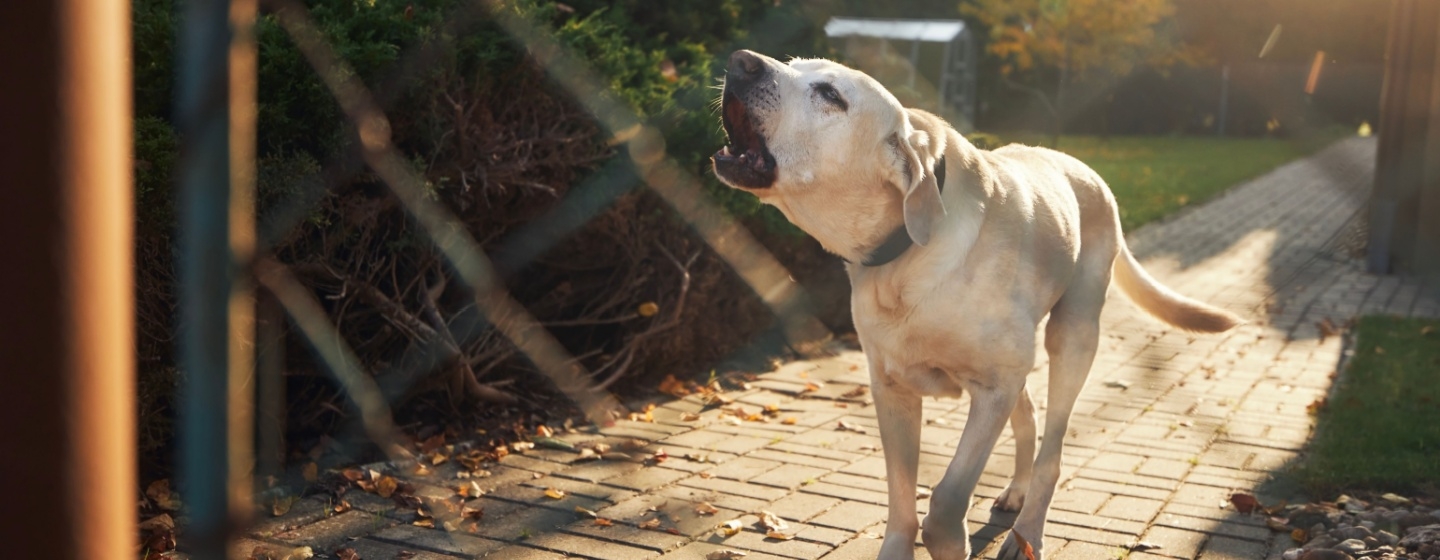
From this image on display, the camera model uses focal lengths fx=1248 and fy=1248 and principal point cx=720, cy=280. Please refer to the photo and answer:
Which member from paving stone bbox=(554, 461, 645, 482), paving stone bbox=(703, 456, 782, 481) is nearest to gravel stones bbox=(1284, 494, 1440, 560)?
paving stone bbox=(703, 456, 782, 481)

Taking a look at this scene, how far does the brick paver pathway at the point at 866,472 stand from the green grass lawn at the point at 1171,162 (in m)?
7.02

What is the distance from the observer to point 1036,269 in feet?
12.9

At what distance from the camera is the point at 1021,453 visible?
4641 millimetres

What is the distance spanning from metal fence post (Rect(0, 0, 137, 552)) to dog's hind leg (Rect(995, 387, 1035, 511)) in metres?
3.99

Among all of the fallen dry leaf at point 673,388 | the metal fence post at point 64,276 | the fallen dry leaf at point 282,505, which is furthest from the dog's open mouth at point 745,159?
the fallen dry leaf at point 673,388

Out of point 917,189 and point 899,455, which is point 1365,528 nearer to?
point 899,455

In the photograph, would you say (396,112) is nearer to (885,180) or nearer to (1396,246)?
(885,180)

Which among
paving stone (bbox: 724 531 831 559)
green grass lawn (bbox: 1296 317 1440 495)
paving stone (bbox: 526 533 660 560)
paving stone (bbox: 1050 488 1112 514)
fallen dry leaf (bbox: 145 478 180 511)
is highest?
fallen dry leaf (bbox: 145 478 180 511)

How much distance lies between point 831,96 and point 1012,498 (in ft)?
6.15

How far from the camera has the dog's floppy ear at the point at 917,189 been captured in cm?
361

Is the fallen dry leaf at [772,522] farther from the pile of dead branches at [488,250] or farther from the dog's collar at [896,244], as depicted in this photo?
the pile of dead branches at [488,250]

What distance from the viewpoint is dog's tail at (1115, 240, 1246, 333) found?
4.89m

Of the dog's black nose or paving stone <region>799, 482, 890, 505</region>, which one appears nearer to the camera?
the dog's black nose

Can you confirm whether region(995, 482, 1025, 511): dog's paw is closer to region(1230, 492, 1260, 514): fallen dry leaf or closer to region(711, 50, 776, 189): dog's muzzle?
region(1230, 492, 1260, 514): fallen dry leaf
